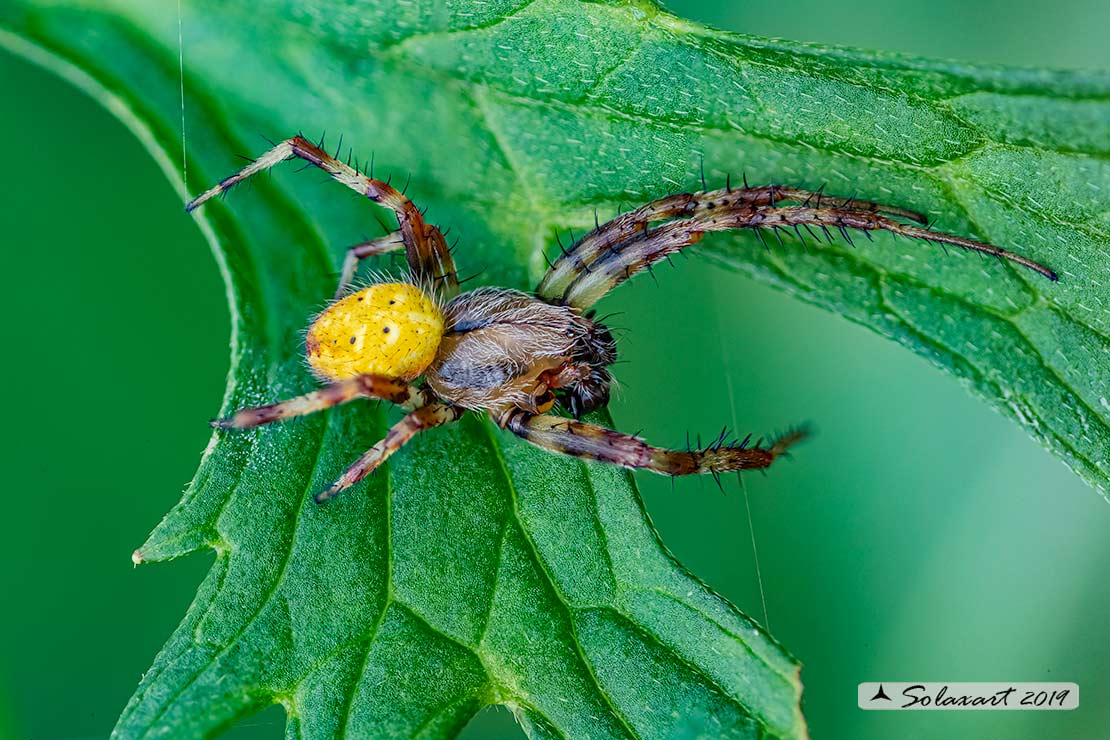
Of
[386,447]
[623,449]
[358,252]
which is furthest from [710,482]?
[358,252]

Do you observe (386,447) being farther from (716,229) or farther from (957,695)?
(957,695)

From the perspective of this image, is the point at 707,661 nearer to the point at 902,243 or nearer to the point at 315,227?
the point at 902,243

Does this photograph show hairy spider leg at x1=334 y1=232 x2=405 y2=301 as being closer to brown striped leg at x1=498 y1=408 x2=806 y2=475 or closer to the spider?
the spider

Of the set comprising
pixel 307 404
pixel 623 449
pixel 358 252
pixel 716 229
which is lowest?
pixel 307 404

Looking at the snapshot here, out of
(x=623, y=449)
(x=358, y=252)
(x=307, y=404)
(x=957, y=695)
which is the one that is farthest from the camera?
(x=957, y=695)

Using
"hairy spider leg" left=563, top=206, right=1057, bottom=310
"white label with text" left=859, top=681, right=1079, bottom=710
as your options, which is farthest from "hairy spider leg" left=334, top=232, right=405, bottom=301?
"white label with text" left=859, top=681, right=1079, bottom=710

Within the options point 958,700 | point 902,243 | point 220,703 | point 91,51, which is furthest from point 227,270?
point 958,700

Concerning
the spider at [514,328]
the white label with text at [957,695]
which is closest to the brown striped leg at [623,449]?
the spider at [514,328]

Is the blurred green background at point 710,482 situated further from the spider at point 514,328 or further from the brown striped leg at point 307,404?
the brown striped leg at point 307,404
